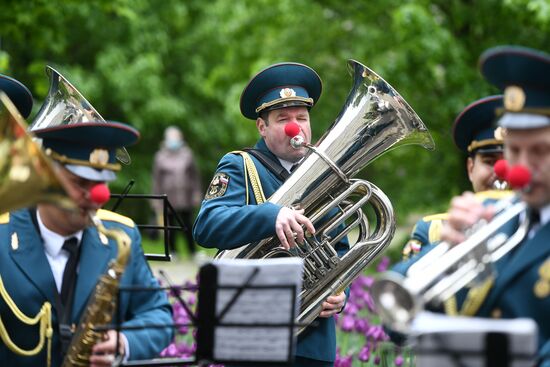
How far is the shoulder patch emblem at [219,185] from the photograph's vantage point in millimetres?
5996

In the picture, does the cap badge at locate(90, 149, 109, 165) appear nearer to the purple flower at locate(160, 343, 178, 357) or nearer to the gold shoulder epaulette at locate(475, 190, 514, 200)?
the gold shoulder epaulette at locate(475, 190, 514, 200)

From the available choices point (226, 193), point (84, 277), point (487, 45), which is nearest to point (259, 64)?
point (487, 45)

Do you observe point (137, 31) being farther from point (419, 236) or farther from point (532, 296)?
point (532, 296)

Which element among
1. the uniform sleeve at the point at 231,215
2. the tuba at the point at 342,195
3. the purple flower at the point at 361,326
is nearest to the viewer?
the uniform sleeve at the point at 231,215

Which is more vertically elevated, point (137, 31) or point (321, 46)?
point (137, 31)

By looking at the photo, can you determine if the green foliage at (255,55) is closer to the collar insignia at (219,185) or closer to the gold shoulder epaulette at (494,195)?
the collar insignia at (219,185)

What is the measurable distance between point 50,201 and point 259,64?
11752 mm

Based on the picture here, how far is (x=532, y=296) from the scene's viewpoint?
400 centimetres

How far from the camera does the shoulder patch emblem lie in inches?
236

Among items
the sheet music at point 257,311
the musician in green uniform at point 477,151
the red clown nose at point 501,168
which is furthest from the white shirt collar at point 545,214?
the musician in green uniform at point 477,151

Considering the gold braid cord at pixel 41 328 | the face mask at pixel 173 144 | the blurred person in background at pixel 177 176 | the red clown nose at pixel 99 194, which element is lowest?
the gold braid cord at pixel 41 328

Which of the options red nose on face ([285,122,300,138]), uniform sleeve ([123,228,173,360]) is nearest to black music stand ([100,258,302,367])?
uniform sleeve ([123,228,173,360])

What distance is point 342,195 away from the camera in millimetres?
5949

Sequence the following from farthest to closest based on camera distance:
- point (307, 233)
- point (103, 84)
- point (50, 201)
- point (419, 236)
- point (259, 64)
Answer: point (103, 84) → point (259, 64) → point (307, 233) → point (419, 236) → point (50, 201)
